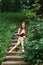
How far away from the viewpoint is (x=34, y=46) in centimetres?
1103

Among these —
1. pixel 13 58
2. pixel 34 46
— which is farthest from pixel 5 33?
pixel 34 46

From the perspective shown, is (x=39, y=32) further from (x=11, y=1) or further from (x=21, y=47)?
(x=11, y=1)

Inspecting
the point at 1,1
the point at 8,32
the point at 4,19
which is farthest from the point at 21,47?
the point at 1,1

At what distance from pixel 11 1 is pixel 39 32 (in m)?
21.1

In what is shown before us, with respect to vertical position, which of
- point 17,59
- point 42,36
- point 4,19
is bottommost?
point 4,19

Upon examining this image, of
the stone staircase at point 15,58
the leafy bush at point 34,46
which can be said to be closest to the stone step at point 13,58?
the stone staircase at point 15,58

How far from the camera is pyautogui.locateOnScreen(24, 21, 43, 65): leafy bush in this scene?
10.9m

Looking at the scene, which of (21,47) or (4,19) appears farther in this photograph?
(4,19)

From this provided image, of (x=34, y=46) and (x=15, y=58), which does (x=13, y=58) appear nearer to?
(x=15, y=58)

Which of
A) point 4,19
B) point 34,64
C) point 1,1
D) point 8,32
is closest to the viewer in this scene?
point 34,64

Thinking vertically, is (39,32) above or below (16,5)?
above

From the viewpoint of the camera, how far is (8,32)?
17.1m

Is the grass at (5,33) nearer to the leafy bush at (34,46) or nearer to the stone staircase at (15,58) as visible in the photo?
the stone staircase at (15,58)

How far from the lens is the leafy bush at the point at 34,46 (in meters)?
10.9
